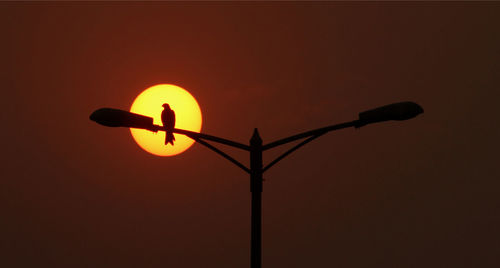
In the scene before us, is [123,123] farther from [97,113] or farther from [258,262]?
[258,262]

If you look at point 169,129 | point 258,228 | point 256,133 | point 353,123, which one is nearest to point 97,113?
point 169,129

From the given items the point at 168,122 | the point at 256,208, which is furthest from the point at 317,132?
the point at 168,122

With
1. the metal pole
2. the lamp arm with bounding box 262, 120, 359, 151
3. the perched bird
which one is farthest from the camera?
the perched bird

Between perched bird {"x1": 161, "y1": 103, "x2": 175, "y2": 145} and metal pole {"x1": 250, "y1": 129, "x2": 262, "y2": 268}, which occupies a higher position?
perched bird {"x1": 161, "y1": 103, "x2": 175, "y2": 145}

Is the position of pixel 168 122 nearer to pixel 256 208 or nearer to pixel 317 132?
pixel 256 208

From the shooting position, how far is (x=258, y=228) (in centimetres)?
589

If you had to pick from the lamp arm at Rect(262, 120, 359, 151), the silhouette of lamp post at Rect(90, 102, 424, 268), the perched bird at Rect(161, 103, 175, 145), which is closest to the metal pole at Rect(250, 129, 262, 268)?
the silhouette of lamp post at Rect(90, 102, 424, 268)

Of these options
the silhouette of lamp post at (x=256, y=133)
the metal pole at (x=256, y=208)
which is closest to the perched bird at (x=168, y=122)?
the silhouette of lamp post at (x=256, y=133)

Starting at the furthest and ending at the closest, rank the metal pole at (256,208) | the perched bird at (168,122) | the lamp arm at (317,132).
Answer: the perched bird at (168,122) → the lamp arm at (317,132) → the metal pole at (256,208)

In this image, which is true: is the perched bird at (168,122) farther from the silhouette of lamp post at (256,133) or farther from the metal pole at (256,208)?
the metal pole at (256,208)

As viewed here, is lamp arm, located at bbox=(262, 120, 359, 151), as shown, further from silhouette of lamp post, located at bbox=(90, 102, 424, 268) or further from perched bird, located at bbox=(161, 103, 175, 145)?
perched bird, located at bbox=(161, 103, 175, 145)

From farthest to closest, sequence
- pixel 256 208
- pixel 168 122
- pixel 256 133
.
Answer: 1. pixel 168 122
2. pixel 256 133
3. pixel 256 208

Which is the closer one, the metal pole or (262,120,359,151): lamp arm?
the metal pole

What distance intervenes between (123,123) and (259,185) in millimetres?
1538
